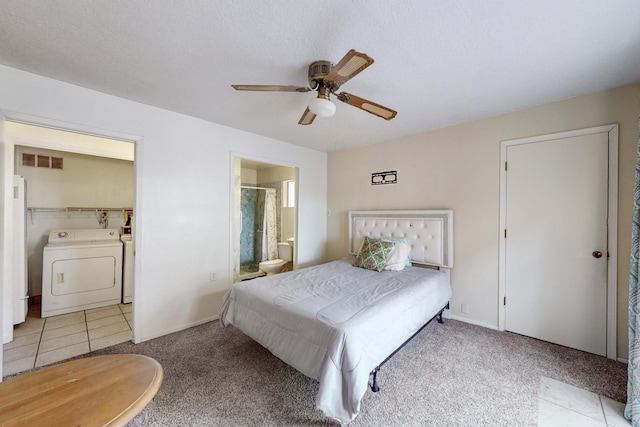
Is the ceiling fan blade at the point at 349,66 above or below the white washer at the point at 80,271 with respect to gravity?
above

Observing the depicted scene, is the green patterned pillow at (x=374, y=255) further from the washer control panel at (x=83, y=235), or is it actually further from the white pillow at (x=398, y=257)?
the washer control panel at (x=83, y=235)

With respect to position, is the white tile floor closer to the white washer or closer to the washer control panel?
the white washer

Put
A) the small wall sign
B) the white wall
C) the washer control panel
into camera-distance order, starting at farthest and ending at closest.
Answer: the small wall sign
the washer control panel
the white wall

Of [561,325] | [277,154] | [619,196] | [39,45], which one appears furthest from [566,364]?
[39,45]

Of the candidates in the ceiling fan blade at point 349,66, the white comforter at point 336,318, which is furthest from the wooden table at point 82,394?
the ceiling fan blade at point 349,66

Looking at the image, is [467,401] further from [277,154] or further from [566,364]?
[277,154]

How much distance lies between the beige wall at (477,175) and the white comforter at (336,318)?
0.56 meters

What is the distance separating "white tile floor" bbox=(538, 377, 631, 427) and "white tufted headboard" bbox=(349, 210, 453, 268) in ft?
4.60

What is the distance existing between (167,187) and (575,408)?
3.93 meters

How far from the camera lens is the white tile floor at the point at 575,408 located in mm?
1557

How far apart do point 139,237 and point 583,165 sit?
174 inches

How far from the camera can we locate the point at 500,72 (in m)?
1.94

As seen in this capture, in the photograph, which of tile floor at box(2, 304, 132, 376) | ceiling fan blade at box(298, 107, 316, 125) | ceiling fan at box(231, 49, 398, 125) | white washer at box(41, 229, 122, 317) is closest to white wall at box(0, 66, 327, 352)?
tile floor at box(2, 304, 132, 376)

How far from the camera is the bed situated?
145cm
